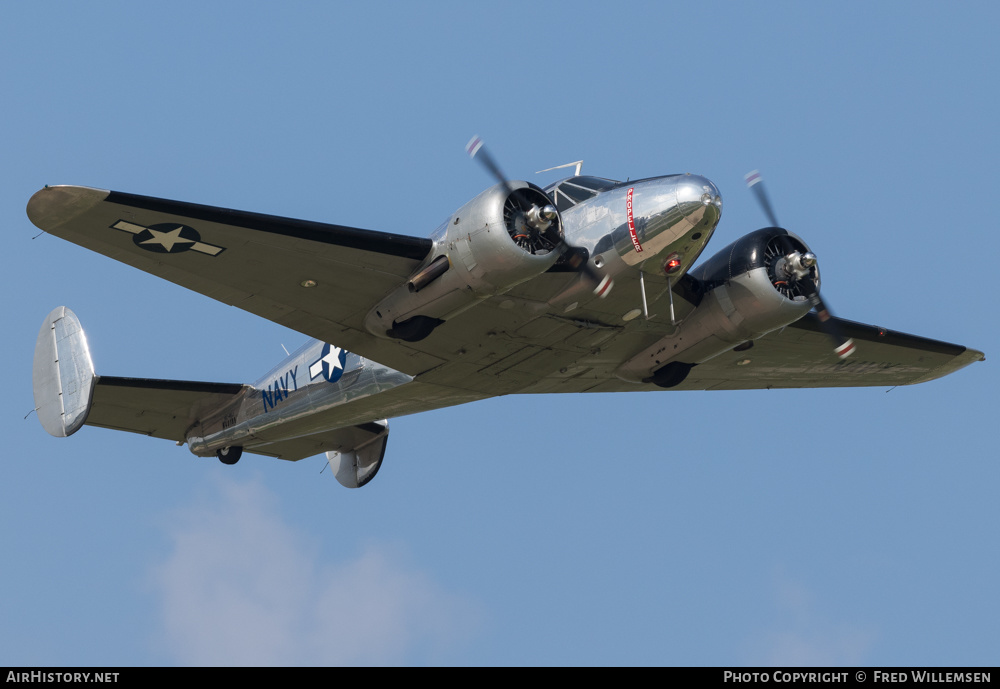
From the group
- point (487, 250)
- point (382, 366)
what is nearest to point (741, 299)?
point (487, 250)

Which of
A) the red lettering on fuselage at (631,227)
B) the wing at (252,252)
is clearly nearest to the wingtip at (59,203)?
the wing at (252,252)

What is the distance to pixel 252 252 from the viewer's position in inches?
664

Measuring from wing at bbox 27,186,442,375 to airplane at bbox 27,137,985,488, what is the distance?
27 mm

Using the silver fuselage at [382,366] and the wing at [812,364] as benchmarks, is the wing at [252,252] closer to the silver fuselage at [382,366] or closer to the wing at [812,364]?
the silver fuselage at [382,366]

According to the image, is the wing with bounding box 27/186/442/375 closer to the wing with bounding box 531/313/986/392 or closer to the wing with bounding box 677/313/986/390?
the wing with bounding box 531/313/986/392

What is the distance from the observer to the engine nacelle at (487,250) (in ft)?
52.2

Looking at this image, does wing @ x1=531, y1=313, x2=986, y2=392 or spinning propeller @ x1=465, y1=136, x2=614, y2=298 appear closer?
spinning propeller @ x1=465, y1=136, x2=614, y2=298

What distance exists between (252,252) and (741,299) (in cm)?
796

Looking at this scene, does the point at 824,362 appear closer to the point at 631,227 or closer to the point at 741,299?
the point at 741,299

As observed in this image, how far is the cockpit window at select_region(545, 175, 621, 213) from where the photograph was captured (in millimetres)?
17469

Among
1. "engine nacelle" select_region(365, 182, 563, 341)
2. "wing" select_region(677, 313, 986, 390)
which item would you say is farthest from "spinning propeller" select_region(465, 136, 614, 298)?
"wing" select_region(677, 313, 986, 390)
